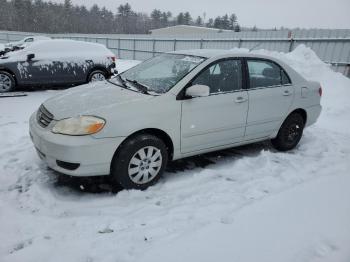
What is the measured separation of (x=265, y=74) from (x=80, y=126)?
2.97 meters

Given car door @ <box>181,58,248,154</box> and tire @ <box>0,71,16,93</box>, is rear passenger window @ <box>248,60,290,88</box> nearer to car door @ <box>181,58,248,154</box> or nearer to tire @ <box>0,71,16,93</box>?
car door @ <box>181,58,248,154</box>

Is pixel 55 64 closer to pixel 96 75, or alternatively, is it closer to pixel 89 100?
pixel 96 75

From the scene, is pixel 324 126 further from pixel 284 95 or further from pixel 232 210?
pixel 232 210

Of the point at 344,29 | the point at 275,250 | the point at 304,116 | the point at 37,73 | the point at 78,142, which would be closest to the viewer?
the point at 275,250

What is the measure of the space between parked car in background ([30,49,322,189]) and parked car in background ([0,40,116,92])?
5.28m

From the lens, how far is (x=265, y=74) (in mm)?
4730

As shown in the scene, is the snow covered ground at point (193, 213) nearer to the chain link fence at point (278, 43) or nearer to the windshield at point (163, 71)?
the windshield at point (163, 71)

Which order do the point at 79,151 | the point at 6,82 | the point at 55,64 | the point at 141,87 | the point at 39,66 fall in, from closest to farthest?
the point at 79,151 → the point at 141,87 → the point at 6,82 → the point at 39,66 → the point at 55,64

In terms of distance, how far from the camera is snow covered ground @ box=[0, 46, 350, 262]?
260 centimetres

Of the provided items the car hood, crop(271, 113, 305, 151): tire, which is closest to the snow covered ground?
crop(271, 113, 305, 151): tire

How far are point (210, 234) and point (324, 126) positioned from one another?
5.11 metres

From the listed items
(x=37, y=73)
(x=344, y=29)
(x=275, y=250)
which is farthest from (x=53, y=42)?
(x=344, y=29)

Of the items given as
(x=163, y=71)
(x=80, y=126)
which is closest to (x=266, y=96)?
(x=163, y=71)

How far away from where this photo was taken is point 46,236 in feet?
8.90
